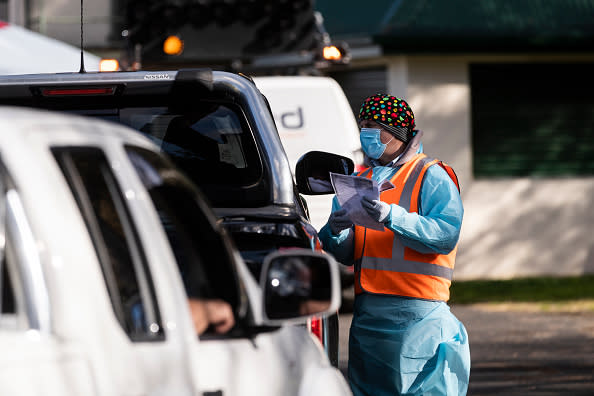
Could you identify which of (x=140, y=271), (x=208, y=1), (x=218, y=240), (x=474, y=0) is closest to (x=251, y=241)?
(x=218, y=240)

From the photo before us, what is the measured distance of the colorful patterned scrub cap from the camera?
586 cm

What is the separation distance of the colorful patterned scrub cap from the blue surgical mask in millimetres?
53

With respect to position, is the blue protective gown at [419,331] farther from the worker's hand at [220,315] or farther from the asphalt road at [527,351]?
the asphalt road at [527,351]

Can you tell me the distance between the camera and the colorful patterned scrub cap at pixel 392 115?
586 centimetres

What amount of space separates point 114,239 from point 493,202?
1495 centimetres

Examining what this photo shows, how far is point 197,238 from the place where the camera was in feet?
12.1

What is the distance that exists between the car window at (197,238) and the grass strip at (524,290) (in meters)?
11.3

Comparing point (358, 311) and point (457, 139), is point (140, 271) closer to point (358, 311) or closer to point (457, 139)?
point (358, 311)

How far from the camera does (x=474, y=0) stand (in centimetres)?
1708

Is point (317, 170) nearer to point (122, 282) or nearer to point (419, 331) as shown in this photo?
point (419, 331)

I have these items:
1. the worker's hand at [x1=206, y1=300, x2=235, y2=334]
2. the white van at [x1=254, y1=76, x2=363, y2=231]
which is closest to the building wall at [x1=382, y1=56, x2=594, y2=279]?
the white van at [x1=254, y1=76, x2=363, y2=231]

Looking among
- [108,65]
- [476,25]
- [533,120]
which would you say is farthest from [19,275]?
[533,120]

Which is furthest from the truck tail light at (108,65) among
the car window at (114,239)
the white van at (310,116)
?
the car window at (114,239)

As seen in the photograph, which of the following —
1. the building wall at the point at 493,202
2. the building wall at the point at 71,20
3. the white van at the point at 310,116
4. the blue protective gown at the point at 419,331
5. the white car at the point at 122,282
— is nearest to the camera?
the white car at the point at 122,282
